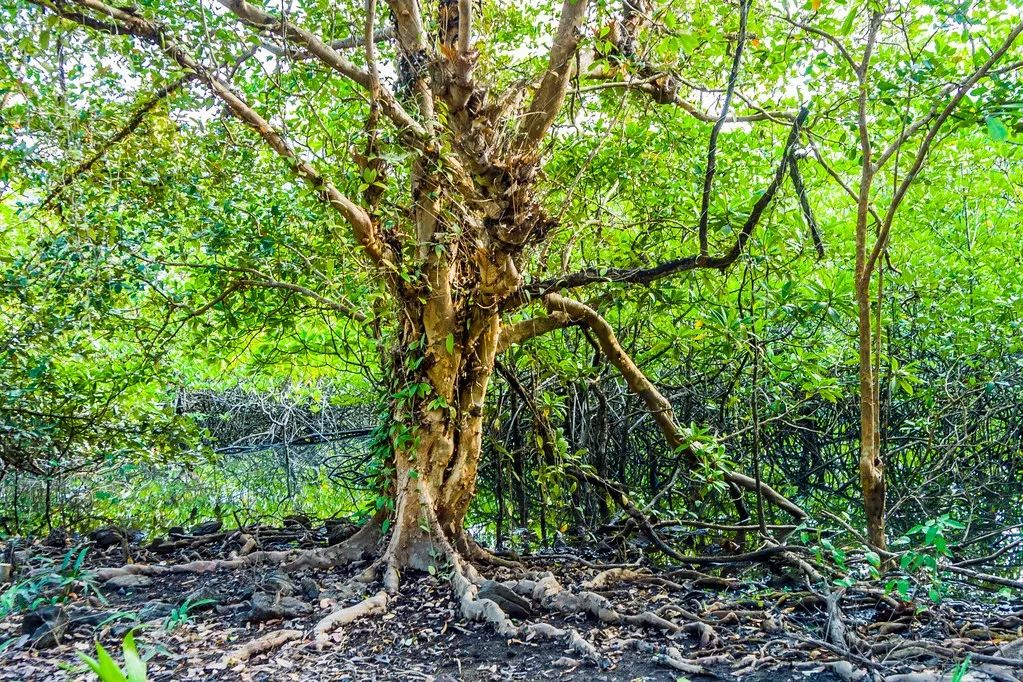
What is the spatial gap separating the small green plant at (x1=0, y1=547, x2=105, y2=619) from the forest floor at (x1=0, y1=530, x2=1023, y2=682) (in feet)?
0.04

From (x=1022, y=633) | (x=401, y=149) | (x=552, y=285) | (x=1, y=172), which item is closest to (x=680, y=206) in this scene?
(x=552, y=285)

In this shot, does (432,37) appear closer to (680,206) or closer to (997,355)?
(680,206)

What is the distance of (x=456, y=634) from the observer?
11.3 ft

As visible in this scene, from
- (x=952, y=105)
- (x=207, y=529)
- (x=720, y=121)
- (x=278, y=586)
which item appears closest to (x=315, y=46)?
(x=720, y=121)

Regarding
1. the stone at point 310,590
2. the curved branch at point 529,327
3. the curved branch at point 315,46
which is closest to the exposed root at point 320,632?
the stone at point 310,590

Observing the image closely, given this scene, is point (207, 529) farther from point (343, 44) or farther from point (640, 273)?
point (640, 273)

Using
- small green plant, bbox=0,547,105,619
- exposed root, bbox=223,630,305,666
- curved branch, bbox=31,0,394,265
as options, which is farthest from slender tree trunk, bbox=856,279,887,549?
small green plant, bbox=0,547,105,619

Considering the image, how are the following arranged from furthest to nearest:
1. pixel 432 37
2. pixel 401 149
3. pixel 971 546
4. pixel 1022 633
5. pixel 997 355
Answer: pixel 997 355 < pixel 971 546 < pixel 432 37 < pixel 401 149 < pixel 1022 633

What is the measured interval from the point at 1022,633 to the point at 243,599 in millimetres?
3483

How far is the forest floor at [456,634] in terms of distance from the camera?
9.64ft

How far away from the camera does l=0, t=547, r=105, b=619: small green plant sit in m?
3.75

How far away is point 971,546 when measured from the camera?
5.75 meters

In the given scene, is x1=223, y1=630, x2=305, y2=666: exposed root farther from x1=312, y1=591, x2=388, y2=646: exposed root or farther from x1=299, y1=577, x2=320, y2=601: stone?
x1=299, y1=577, x2=320, y2=601: stone

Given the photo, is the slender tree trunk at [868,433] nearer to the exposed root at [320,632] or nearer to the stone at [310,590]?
the exposed root at [320,632]
